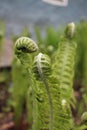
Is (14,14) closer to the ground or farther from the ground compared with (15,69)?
farther from the ground

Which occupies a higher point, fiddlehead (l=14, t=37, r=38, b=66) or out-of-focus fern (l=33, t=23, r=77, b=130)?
fiddlehead (l=14, t=37, r=38, b=66)

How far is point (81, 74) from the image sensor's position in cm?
199

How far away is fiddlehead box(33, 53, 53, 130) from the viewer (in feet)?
2.77

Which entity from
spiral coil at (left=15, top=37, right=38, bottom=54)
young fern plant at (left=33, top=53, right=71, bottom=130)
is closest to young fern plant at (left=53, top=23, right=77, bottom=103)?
young fern plant at (left=33, top=53, right=71, bottom=130)

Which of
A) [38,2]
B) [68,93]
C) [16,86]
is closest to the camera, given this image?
[68,93]

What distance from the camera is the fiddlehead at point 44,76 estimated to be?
843 mm

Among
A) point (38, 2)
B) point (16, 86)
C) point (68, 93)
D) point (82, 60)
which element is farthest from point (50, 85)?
point (38, 2)

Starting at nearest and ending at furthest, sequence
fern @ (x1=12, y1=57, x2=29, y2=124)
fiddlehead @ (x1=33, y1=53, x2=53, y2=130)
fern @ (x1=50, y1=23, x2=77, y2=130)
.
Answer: fiddlehead @ (x1=33, y1=53, x2=53, y2=130) < fern @ (x1=50, y1=23, x2=77, y2=130) < fern @ (x1=12, y1=57, x2=29, y2=124)

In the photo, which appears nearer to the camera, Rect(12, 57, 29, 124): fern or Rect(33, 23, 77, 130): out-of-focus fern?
Rect(33, 23, 77, 130): out-of-focus fern

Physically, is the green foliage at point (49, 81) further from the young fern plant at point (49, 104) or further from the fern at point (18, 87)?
the fern at point (18, 87)

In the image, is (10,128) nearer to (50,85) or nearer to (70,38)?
(70,38)

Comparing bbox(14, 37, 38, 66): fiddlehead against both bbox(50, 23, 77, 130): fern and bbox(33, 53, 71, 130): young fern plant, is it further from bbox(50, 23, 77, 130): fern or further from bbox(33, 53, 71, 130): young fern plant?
bbox(50, 23, 77, 130): fern

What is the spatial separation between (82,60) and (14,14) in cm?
101

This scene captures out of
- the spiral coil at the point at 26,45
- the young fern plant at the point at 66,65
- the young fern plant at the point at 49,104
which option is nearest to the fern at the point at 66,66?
the young fern plant at the point at 66,65
